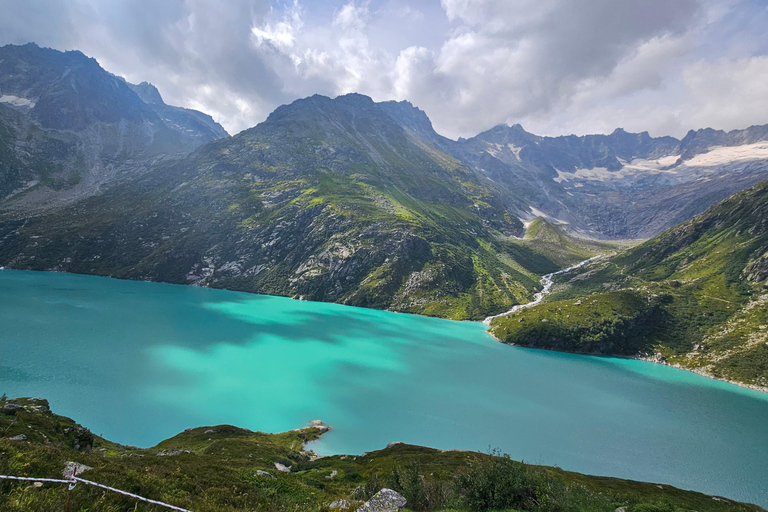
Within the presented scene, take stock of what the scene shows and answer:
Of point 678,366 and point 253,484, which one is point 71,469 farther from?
point 678,366

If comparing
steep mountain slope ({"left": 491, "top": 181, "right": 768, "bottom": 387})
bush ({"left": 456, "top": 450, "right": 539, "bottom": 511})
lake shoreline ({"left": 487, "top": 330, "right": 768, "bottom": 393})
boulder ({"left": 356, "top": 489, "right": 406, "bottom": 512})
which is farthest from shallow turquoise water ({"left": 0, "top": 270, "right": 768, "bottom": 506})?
boulder ({"left": 356, "top": 489, "right": 406, "bottom": 512})

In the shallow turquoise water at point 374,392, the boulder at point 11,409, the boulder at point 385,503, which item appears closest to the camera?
the boulder at point 385,503

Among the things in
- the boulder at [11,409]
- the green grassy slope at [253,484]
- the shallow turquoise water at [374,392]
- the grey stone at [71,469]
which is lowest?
the shallow turquoise water at [374,392]

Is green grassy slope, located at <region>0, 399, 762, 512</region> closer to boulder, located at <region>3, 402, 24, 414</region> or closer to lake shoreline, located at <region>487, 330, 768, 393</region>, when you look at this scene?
boulder, located at <region>3, 402, 24, 414</region>

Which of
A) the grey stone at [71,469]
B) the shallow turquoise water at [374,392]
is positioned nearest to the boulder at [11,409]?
the shallow turquoise water at [374,392]

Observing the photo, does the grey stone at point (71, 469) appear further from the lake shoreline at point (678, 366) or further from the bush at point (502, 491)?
the lake shoreline at point (678, 366)

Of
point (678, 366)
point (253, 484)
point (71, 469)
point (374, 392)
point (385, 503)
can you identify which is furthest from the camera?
point (678, 366)

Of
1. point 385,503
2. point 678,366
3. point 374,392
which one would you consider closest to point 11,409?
point 385,503
